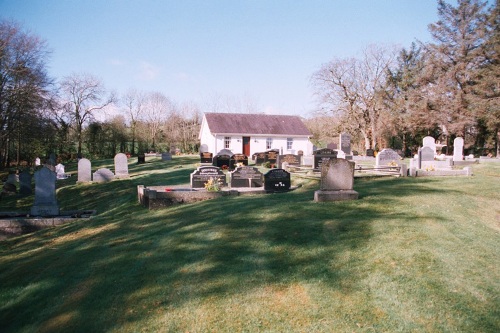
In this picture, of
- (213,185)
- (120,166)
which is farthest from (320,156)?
(120,166)

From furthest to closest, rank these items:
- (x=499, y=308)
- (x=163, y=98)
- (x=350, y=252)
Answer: (x=163, y=98) < (x=350, y=252) < (x=499, y=308)

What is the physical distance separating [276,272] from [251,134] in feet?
128

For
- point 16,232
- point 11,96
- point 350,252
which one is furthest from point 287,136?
point 350,252

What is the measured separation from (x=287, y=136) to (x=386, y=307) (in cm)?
4151

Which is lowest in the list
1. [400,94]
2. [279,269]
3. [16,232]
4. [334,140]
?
[16,232]

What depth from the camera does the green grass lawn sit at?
5.14 metres

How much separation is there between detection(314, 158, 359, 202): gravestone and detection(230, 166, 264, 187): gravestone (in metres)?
5.97

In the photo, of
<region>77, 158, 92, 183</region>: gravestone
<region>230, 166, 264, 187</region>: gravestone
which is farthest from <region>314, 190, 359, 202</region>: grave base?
<region>77, 158, 92, 183</region>: gravestone

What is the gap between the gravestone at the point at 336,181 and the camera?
1073cm

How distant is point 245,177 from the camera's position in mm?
16500

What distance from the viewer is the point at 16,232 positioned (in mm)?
12984

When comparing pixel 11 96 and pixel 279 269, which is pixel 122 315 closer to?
pixel 279 269

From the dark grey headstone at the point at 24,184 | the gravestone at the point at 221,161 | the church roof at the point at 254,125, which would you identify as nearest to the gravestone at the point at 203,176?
the gravestone at the point at 221,161

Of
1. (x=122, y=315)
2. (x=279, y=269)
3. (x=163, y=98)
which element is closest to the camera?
(x=122, y=315)
